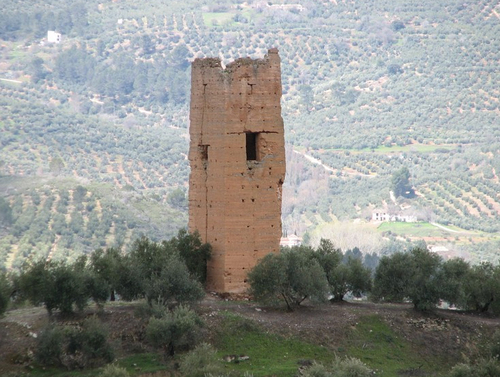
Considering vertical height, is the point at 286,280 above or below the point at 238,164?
below

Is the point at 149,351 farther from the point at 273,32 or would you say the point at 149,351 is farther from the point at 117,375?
the point at 273,32

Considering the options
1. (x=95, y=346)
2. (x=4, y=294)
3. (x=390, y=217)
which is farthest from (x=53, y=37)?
(x=95, y=346)

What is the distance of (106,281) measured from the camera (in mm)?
35156

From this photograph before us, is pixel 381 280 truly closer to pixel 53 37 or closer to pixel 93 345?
pixel 93 345

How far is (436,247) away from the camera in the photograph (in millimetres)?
91188

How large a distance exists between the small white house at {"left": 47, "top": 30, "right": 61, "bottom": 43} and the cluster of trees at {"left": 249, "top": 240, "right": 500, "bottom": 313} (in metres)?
116

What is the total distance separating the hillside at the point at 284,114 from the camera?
85.6 meters

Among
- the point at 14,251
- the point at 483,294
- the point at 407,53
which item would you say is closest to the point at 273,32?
the point at 407,53

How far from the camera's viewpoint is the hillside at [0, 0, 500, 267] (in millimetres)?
85625

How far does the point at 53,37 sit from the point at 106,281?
121 meters

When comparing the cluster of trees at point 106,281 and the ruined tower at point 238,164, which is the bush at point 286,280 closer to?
the ruined tower at point 238,164

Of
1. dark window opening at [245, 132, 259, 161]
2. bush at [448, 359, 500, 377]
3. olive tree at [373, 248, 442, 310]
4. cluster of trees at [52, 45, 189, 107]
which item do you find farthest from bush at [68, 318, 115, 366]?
cluster of trees at [52, 45, 189, 107]

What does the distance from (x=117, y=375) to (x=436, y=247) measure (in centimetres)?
6521

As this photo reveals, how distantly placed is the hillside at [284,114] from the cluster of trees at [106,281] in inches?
1370
